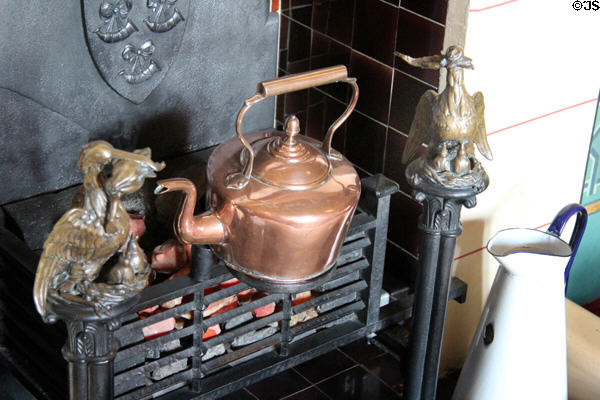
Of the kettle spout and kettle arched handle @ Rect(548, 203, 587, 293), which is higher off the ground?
the kettle spout

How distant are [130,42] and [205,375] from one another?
67cm

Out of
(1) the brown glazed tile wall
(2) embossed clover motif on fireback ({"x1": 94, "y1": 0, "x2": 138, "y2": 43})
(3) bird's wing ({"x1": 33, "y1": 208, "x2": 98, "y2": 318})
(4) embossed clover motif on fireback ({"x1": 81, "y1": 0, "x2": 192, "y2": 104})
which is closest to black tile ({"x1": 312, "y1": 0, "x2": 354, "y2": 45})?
(1) the brown glazed tile wall

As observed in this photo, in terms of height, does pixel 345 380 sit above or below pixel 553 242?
below

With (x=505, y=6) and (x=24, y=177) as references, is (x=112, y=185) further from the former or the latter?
(x=505, y=6)

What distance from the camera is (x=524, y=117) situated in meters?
2.08

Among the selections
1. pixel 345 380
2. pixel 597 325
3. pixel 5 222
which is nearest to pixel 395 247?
pixel 345 380

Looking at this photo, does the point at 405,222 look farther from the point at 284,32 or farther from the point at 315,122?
the point at 284,32

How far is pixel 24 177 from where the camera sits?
6.06ft

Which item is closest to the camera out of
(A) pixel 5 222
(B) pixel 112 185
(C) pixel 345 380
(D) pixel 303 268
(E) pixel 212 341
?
(B) pixel 112 185

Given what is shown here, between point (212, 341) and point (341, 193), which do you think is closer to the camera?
point (341, 193)

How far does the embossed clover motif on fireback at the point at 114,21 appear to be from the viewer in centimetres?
178

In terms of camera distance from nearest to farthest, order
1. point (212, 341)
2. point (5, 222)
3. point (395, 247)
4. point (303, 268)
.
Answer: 1. point (303, 268)
2. point (212, 341)
3. point (5, 222)
4. point (395, 247)

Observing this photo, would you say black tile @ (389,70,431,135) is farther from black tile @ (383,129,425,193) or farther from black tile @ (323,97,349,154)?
black tile @ (323,97,349,154)

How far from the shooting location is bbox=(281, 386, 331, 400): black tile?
195 centimetres
